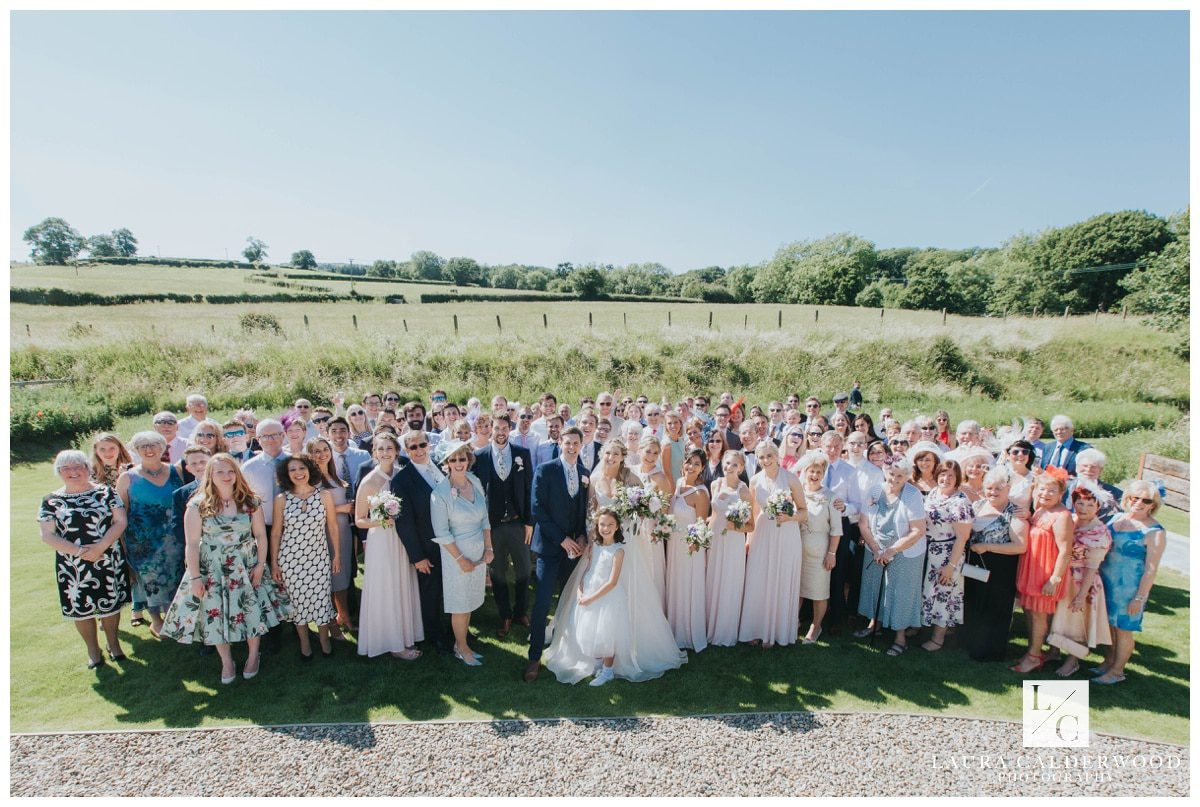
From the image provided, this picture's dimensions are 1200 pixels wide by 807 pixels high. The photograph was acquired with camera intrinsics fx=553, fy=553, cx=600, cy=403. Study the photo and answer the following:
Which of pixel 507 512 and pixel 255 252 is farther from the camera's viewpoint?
pixel 255 252

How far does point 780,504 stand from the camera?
5602mm

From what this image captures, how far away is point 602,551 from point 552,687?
1428 millimetres

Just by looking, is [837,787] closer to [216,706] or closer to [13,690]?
[216,706]

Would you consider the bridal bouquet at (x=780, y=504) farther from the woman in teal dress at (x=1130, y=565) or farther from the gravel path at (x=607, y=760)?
the woman in teal dress at (x=1130, y=565)

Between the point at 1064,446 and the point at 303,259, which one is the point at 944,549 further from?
the point at 303,259

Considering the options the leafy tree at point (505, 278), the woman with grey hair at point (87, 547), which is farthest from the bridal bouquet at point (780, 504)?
the leafy tree at point (505, 278)

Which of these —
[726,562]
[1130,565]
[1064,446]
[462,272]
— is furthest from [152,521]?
[462,272]

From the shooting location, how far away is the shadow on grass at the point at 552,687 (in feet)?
16.6

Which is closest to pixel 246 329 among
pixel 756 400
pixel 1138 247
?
pixel 756 400

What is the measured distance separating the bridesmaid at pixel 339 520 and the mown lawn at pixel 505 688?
15.0 inches

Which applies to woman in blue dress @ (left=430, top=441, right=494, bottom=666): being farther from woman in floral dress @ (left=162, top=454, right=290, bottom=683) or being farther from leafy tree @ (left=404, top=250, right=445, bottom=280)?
leafy tree @ (left=404, top=250, right=445, bottom=280)

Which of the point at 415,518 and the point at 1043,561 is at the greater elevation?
the point at 415,518

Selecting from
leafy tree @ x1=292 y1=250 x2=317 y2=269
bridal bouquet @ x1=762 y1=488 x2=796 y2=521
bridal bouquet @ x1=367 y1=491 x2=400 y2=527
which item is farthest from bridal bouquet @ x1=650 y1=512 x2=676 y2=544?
leafy tree @ x1=292 y1=250 x2=317 y2=269

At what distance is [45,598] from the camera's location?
285 inches
